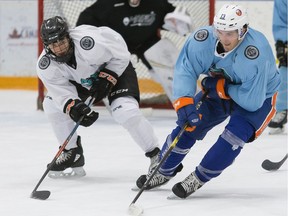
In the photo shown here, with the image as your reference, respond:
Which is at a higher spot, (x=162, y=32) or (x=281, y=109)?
(x=281, y=109)

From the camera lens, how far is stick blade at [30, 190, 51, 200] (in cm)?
336

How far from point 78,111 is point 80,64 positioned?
22 centimetres

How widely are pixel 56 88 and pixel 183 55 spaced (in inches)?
25.8

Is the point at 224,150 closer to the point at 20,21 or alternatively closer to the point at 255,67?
the point at 255,67

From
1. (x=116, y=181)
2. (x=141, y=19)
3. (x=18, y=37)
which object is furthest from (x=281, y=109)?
(x=18, y=37)

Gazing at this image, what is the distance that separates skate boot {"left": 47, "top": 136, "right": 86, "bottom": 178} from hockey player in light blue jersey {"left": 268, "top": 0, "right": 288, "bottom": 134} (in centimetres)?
181

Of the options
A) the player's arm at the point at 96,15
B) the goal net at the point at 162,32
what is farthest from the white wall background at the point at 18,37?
the player's arm at the point at 96,15

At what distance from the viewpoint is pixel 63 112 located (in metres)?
3.80

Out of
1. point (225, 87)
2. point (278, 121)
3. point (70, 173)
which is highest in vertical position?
point (225, 87)

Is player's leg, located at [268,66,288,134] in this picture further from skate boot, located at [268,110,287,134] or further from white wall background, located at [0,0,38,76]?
white wall background, located at [0,0,38,76]

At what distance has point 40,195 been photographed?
3373 millimetres

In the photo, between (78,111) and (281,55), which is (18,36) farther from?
(78,111)

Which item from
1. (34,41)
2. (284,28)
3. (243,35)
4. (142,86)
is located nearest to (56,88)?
(243,35)

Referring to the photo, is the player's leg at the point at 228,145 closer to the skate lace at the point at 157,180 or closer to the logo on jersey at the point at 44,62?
the skate lace at the point at 157,180
